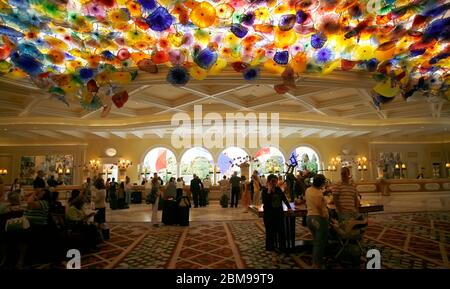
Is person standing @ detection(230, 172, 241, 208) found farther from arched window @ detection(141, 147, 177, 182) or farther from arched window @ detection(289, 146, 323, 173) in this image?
arched window @ detection(289, 146, 323, 173)

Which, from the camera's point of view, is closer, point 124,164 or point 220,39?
point 220,39

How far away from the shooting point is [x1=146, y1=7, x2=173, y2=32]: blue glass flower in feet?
12.7

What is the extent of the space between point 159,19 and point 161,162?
15.1 m

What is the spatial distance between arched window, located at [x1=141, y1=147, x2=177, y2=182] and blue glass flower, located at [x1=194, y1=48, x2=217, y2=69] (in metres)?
13.8

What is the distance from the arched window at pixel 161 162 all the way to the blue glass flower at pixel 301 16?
48.7 feet

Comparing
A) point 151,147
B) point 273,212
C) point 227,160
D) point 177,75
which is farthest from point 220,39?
point 151,147

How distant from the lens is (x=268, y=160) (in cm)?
1866

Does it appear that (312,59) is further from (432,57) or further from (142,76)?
(142,76)

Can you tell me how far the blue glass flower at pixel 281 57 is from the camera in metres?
4.92

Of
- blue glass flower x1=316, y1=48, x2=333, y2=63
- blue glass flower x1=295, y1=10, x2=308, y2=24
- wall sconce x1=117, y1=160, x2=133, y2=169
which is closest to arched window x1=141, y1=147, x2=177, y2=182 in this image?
wall sconce x1=117, y1=160, x2=133, y2=169

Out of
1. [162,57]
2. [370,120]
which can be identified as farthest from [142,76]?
[370,120]

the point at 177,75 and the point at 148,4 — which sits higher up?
the point at 148,4

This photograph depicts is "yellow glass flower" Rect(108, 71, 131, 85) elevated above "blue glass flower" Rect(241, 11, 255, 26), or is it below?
below

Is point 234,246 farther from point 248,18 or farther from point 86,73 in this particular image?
point 86,73
